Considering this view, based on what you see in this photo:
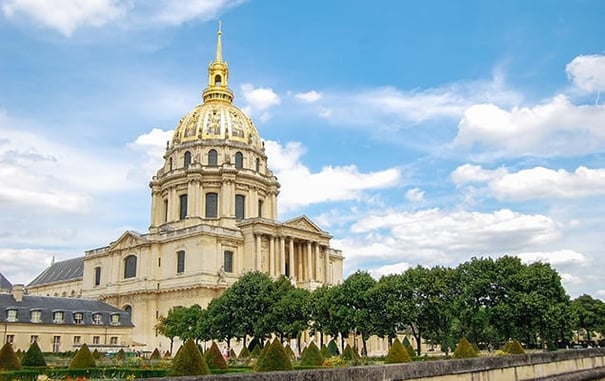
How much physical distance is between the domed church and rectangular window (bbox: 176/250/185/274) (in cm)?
12

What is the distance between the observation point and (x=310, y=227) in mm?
76625

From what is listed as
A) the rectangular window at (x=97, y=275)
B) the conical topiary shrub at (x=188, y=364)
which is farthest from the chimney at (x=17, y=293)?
the conical topiary shrub at (x=188, y=364)

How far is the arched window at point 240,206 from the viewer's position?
7776 centimetres

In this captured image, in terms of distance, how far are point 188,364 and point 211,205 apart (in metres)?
60.3

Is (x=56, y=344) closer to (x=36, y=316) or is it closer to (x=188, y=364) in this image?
(x=36, y=316)

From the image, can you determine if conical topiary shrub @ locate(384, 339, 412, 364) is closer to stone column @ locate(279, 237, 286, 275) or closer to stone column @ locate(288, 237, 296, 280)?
stone column @ locate(279, 237, 286, 275)

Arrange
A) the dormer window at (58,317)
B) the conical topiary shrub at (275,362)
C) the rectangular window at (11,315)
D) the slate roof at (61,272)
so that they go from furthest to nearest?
the slate roof at (61,272)
the dormer window at (58,317)
the rectangular window at (11,315)
the conical topiary shrub at (275,362)

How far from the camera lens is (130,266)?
75.2 meters

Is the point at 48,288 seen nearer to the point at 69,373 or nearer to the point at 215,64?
the point at 215,64

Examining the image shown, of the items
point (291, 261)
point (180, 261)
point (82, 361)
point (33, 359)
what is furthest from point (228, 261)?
point (82, 361)

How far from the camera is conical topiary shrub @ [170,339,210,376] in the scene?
17.7 m

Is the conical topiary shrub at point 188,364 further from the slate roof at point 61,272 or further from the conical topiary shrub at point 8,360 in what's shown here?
the slate roof at point 61,272

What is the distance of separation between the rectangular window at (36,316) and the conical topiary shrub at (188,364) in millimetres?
45070

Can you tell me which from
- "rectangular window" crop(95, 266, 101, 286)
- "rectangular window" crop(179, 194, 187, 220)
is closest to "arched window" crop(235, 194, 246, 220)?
"rectangular window" crop(179, 194, 187, 220)
